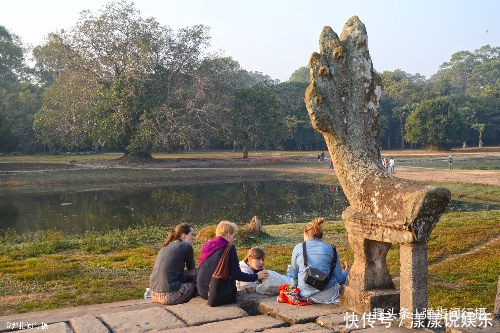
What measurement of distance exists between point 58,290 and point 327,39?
20.5 feet

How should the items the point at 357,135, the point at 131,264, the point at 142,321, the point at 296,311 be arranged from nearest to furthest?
the point at 142,321 < the point at 296,311 < the point at 357,135 < the point at 131,264

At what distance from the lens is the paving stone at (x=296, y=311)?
212 inches

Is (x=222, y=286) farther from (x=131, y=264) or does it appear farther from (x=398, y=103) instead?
(x=398, y=103)

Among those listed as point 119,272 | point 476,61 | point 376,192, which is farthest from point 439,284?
point 476,61

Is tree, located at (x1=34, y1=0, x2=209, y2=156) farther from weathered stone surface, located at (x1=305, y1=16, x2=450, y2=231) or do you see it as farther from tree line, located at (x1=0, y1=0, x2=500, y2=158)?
weathered stone surface, located at (x1=305, y1=16, x2=450, y2=231)

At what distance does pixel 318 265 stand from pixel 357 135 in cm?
155

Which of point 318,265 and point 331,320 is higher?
point 318,265

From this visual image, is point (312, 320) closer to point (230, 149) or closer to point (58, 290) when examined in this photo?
point (58, 290)

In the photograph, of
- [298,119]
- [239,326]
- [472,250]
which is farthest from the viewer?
[298,119]

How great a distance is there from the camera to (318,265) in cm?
611

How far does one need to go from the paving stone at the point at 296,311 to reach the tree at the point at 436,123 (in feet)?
208

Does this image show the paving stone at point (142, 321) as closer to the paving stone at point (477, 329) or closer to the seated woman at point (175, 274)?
the seated woman at point (175, 274)

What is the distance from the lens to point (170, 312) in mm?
5820

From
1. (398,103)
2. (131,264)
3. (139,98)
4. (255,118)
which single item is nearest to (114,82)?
(139,98)
